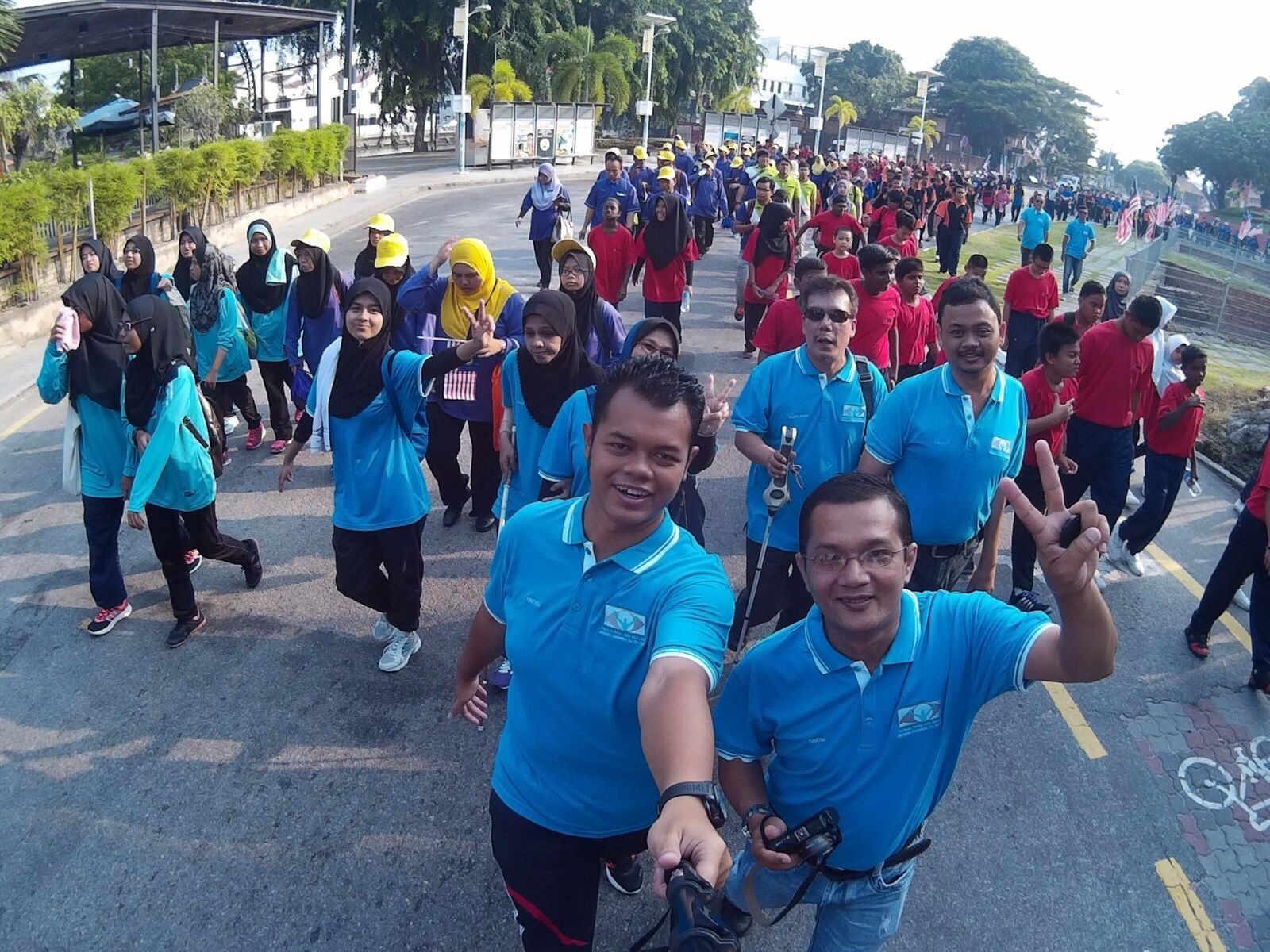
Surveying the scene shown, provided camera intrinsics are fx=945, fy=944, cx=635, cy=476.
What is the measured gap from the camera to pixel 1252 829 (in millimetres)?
4004

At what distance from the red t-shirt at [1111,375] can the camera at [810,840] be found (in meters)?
4.38

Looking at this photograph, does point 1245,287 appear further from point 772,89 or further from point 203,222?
point 772,89

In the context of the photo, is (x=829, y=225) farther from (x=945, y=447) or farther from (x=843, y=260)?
(x=945, y=447)

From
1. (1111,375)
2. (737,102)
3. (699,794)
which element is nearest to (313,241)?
(1111,375)

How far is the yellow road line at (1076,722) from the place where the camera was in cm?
443

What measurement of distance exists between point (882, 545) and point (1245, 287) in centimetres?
2890

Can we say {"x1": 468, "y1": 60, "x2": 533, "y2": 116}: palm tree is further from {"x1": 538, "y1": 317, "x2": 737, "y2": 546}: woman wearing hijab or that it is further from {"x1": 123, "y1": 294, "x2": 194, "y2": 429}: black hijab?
{"x1": 538, "y1": 317, "x2": 737, "y2": 546}: woman wearing hijab

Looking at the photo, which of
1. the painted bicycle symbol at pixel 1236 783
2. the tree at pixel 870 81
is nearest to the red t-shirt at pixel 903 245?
the painted bicycle symbol at pixel 1236 783

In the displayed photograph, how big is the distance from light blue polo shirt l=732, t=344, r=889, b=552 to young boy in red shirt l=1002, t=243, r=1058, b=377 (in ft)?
18.8

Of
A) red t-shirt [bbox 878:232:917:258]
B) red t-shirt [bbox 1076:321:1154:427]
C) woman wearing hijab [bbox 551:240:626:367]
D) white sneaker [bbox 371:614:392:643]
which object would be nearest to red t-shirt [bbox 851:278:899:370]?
red t-shirt [bbox 1076:321:1154:427]

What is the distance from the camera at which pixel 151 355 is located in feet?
14.6

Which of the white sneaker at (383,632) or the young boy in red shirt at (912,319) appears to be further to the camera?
the young boy in red shirt at (912,319)

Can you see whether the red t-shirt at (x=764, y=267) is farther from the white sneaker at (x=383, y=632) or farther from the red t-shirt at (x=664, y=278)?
the white sneaker at (x=383, y=632)

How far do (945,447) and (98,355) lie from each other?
394cm
